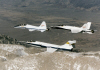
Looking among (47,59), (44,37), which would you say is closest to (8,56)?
(47,59)

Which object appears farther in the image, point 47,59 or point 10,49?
point 10,49

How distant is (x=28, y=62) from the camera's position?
69.2 m

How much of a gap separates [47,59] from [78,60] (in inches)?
515

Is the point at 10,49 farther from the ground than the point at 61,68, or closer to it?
farther from the ground

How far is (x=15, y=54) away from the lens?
266 feet

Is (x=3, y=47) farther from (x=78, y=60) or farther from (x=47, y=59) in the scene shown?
(x=78, y=60)

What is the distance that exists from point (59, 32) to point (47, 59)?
10761 cm

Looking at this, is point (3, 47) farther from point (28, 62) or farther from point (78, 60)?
point (78, 60)

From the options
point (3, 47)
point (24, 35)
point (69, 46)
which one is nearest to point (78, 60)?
point (69, 46)

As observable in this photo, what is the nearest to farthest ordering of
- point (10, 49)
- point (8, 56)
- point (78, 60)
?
point (78, 60)
point (8, 56)
point (10, 49)

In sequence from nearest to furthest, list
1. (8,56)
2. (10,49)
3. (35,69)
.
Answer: (35,69) < (8,56) < (10,49)

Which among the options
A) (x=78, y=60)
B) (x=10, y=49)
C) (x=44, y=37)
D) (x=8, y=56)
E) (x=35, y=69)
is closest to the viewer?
(x=35, y=69)

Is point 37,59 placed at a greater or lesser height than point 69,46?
lesser

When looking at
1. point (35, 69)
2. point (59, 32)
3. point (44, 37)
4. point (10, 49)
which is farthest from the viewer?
point (59, 32)
